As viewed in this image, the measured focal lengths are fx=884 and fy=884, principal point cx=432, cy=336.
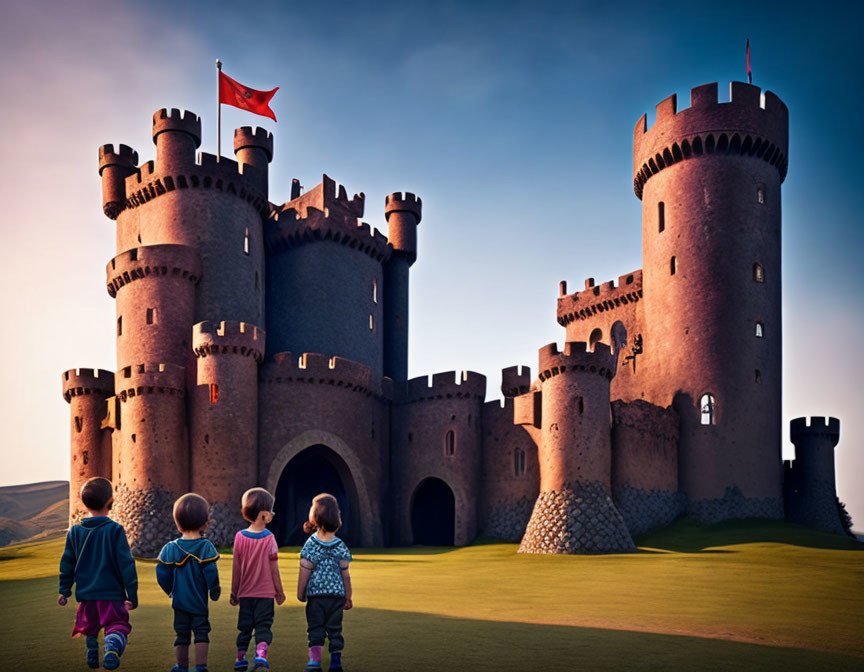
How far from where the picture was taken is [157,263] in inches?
1754

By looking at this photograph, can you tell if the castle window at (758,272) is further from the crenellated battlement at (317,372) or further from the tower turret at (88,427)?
the tower turret at (88,427)

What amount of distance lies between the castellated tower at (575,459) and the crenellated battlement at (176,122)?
22422 mm

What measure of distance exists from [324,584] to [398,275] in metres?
47.6

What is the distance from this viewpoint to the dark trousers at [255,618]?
11.4 meters

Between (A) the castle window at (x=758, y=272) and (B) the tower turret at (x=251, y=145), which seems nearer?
(A) the castle window at (x=758, y=272)

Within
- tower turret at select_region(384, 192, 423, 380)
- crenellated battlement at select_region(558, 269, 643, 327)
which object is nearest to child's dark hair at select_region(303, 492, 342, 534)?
crenellated battlement at select_region(558, 269, 643, 327)

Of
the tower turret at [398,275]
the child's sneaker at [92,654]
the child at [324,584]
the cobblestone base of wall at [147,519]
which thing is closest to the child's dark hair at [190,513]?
the child at [324,584]

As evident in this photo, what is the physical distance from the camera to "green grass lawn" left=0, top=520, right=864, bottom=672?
12625 mm

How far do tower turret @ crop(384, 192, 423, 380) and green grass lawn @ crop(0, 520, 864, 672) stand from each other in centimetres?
2577

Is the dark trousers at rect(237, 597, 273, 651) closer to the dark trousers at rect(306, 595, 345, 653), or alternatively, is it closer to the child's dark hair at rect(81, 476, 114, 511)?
the dark trousers at rect(306, 595, 345, 653)

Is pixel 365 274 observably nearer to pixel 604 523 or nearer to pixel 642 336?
pixel 642 336

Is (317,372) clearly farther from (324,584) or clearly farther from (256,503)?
(324,584)

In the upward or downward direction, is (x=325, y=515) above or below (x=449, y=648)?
above

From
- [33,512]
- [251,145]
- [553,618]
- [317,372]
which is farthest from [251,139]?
[33,512]
